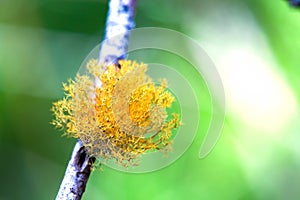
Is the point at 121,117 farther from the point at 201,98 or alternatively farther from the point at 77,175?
the point at 201,98

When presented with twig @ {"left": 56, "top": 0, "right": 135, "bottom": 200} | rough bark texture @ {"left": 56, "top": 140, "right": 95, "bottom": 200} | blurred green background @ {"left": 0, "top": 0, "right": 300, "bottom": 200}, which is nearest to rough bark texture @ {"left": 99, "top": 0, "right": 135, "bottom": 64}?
twig @ {"left": 56, "top": 0, "right": 135, "bottom": 200}

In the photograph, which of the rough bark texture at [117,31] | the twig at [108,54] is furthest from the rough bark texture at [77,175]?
the rough bark texture at [117,31]

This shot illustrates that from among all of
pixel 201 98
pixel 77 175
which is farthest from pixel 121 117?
pixel 201 98

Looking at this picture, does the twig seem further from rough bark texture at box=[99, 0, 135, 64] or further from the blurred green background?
the blurred green background

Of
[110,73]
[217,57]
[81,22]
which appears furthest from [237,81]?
[110,73]

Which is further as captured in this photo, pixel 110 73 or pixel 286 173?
pixel 286 173

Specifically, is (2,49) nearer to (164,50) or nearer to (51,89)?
(51,89)

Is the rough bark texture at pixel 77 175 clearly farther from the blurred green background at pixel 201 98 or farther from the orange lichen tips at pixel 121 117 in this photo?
the blurred green background at pixel 201 98

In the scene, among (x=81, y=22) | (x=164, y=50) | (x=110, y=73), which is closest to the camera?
(x=110, y=73)
